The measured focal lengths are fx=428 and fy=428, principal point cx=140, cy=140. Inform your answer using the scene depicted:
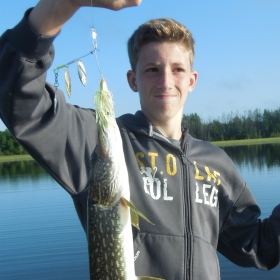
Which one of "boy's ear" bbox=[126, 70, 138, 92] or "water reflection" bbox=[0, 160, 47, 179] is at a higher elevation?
"boy's ear" bbox=[126, 70, 138, 92]

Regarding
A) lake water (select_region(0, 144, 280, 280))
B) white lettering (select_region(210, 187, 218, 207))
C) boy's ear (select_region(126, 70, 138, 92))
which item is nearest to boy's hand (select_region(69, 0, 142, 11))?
boy's ear (select_region(126, 70, 138, 92))

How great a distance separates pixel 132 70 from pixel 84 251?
803cm

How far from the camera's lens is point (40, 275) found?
928 cm

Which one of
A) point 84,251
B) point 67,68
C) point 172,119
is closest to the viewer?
point 67,68

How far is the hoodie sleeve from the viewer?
7.11ft

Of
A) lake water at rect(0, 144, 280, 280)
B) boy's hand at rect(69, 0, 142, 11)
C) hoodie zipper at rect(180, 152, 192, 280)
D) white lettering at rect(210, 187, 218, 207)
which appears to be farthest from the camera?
lake water at rect(0, 144, 280, 280)

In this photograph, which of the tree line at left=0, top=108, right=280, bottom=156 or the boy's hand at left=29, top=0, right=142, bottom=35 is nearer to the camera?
the boy's hand at left=29, top=0, right=142, bottom=35

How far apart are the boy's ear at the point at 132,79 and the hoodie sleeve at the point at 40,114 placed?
0.68m

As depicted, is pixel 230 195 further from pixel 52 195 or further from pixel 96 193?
pixel 52 195

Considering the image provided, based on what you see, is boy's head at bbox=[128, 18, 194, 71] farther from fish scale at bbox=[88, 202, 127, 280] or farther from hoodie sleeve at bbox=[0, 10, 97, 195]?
fish scale at bbox=[88, 202, 127, 280]

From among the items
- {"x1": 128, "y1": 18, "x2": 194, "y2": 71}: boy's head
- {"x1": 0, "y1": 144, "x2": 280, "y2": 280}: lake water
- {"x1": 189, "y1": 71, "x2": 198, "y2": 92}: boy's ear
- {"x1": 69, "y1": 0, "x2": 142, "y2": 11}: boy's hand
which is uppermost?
{"x1": 128, "y1": 18, "x2": 194, "y2": 71}: boy's head

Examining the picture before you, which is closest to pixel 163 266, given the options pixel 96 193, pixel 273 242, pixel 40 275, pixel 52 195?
pixel 96 193

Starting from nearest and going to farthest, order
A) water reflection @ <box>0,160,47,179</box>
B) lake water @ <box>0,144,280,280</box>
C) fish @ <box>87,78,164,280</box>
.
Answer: fish @ <box>87,78,164,280</box> → lake water @ <box>0,144,280,280</box> → water reflection @ <box>0,160,47,179</box>

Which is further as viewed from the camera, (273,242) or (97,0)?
(273,242)
